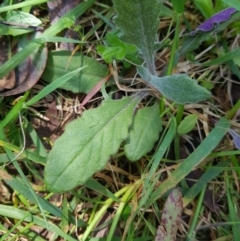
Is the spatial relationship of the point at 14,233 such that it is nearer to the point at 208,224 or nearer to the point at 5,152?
the point at 5,152

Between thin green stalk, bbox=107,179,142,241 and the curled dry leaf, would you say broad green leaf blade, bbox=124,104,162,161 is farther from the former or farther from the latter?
the curled dry leaf

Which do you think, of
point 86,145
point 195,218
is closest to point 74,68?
point 86,145

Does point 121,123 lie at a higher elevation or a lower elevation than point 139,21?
lower

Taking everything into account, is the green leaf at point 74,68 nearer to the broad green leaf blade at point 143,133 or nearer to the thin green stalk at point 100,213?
the broad green leaf blade at point 143,133

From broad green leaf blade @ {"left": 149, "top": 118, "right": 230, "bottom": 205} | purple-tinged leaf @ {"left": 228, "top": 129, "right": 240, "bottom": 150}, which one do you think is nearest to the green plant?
broad green leaf blade @ {"left": 149, "top": 118, "right": 230, "bottom": 205}

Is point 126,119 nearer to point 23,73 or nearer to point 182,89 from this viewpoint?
point 182,89

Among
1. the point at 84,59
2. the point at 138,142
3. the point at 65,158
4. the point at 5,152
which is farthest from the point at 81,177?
the point at 84,59

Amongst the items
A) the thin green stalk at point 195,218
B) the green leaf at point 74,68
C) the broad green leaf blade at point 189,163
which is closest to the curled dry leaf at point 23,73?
the green leaf at point 74,68
